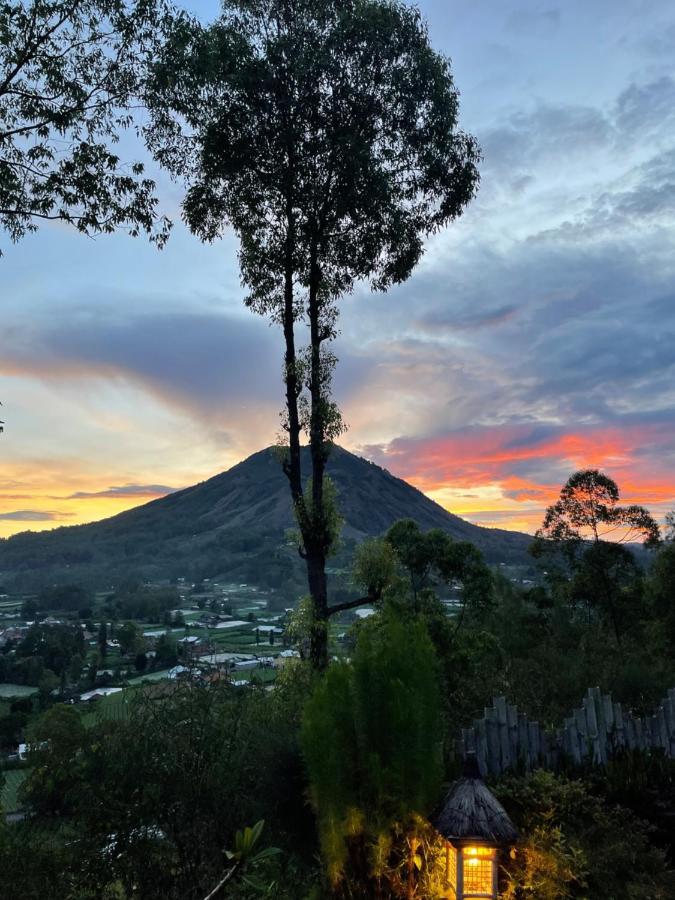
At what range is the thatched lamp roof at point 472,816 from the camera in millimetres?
5309

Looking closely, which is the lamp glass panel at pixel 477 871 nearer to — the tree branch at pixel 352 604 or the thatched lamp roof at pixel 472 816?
the thatched lamp roof at pixel 472 816

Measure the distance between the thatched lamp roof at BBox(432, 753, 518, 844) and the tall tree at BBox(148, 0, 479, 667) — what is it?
374cm

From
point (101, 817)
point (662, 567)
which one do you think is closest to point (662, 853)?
point (101, 817)

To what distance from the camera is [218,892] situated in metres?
1.67

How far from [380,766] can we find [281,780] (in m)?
2.04

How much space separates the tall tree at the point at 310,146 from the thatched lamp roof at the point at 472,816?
3.74 m

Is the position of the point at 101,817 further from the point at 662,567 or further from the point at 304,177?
the point at 662,567

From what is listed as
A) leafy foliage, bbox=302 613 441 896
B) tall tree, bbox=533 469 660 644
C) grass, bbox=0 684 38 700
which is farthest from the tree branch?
grass, bbox=0 684 38 700

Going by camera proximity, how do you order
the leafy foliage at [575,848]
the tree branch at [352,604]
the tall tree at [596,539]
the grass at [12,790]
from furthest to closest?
1. the grass at [12,790]
2. the tall tree at [596,539]
3. the tree branch at [352,604]
4. the leafy foliage at [575,848]

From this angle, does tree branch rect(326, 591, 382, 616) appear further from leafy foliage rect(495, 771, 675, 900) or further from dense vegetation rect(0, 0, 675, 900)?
leafy foliage rect(495, 771, 675, 900)

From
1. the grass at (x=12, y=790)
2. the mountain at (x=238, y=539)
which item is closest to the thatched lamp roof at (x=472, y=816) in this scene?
the grass at (x=12, y=790)

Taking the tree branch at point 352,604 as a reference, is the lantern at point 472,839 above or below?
below

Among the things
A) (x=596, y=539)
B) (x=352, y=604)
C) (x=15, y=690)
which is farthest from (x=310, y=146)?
(x=15, y=690)

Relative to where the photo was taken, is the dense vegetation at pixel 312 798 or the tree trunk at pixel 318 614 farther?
the tree trunk at pixel 318 614
